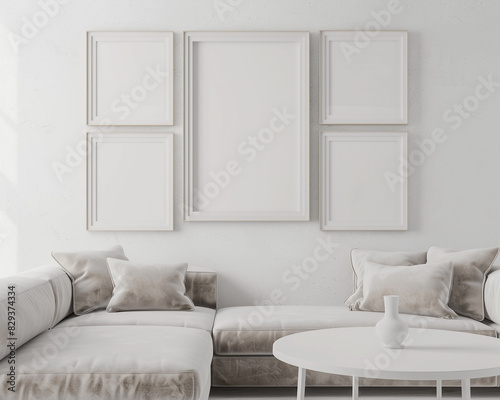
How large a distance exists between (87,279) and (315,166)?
1596mm

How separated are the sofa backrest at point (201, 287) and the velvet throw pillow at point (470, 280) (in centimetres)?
138

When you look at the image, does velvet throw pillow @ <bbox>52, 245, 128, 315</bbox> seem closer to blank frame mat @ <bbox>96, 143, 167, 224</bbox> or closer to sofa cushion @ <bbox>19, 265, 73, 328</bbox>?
sofa cushion @ <bbox>19, 265, 73, 328</bbox>

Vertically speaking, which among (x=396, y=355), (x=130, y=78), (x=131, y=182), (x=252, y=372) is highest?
(x=130, y=78)

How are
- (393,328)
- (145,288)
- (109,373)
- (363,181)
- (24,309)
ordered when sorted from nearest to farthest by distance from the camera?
(109,373) → (393,328) → (24,309) → (145,288) → (363,181)

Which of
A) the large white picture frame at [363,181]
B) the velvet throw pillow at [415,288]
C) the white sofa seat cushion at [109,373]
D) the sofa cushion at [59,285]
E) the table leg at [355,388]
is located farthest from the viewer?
the large white picture frame at [363,181]

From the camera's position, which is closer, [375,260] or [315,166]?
[375,260]

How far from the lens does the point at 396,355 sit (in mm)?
2289

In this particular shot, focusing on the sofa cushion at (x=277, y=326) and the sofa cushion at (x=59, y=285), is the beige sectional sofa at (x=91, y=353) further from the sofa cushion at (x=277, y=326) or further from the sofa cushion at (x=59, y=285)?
the sofa cushion at (x=277, y=326)

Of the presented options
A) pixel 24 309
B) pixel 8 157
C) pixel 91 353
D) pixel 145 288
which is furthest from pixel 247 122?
pixel 91 353

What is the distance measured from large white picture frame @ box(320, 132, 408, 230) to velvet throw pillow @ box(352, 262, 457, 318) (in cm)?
59

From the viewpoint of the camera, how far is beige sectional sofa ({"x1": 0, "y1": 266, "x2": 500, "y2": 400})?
225cm

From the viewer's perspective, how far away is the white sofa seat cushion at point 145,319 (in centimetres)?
327

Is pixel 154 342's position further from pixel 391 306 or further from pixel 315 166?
pixel 315 166

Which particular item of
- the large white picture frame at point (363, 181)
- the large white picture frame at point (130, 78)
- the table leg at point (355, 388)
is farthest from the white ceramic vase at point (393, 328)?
the large white picture frame at point (130, 78)
